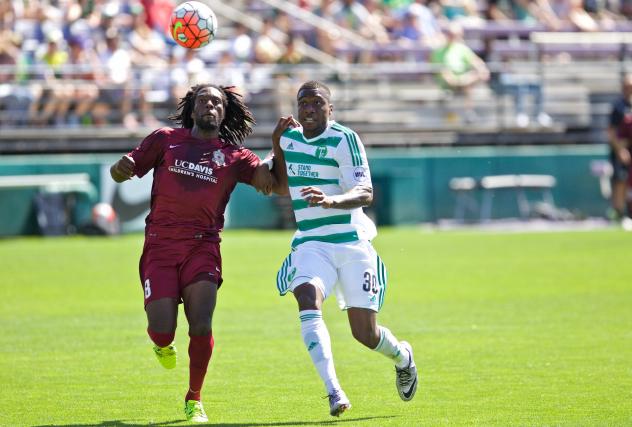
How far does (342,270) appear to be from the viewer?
7930 mm

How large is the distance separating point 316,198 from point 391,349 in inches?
49.9

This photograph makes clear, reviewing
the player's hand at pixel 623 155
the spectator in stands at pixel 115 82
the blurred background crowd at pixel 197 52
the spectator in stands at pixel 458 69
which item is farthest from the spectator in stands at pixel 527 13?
the spectator in stands at pixel 115 82

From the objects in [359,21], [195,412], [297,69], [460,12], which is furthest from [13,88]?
[195,412]

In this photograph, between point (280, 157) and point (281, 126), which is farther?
point (280, 157)

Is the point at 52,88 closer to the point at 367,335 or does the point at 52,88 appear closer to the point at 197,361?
the point at 197,361

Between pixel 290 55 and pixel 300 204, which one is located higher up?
pixel 290 55

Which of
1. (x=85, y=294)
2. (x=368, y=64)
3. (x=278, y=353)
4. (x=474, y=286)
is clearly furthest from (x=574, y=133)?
(x=278, y=353)

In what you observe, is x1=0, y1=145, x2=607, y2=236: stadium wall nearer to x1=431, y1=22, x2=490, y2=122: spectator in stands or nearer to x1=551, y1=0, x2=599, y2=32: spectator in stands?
x1=431, y1=22, x2=490, y2=122: spectator in stands

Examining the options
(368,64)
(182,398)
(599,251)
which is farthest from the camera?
(368,64)

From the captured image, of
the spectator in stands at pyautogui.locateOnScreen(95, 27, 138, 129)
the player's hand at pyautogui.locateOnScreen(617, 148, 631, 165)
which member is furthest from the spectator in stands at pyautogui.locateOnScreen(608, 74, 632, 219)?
the spectator in stands at pyautogui.locateOnScreen(95, 27, 138, 129)

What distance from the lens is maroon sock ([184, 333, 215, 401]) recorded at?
7.87 m

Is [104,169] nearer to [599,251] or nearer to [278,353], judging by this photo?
[599,251]

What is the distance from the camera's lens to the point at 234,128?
28.6ft

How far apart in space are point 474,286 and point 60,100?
10104mm
